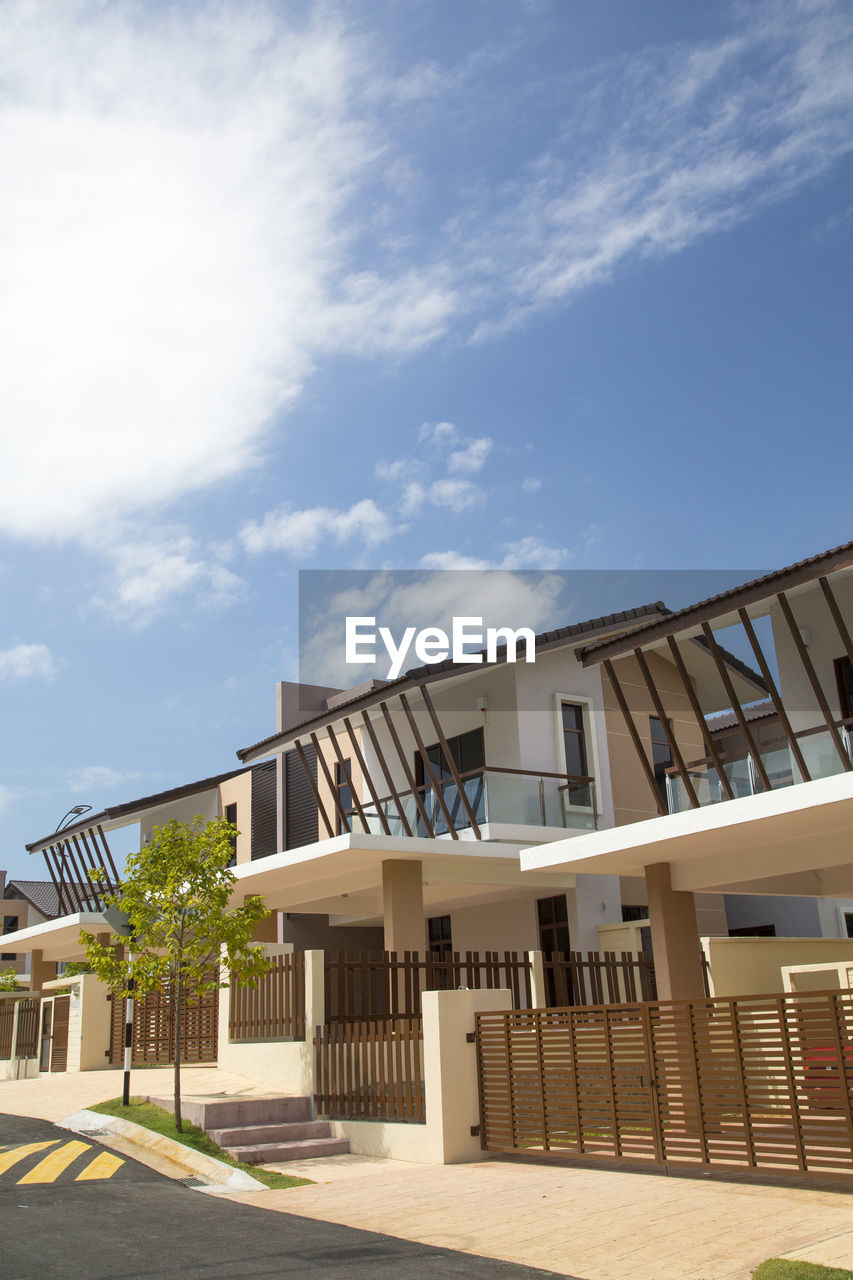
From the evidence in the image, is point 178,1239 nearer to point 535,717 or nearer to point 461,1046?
point 461,1046

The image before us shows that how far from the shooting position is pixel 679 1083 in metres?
10.3

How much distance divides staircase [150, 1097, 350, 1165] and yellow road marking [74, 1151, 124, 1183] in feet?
4.00

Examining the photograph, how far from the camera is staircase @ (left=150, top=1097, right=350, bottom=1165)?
12562mm

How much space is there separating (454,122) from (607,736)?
→ 43.4 ft

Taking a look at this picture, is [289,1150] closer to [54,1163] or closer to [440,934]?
[54,1163]

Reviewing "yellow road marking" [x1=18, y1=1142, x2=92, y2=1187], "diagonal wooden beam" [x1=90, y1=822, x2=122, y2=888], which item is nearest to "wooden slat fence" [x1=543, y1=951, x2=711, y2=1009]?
"yellow road marking" [x1=18, y1=1142, x2=92, y2=1187]

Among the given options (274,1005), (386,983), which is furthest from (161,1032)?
(386,983)

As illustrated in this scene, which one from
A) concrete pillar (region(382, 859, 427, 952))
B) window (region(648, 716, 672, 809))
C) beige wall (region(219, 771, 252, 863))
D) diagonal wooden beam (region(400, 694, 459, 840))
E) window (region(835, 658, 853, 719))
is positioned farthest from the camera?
beige wall (region(219, 771, 252, 863))

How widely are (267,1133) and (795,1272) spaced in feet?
26.5

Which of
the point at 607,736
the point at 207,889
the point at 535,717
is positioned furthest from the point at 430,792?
the point at 207,889

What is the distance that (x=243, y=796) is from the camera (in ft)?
102

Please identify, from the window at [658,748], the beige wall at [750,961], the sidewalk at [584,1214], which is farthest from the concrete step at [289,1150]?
the window at [658,748]

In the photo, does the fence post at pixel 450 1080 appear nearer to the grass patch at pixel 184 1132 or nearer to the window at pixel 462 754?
the grass patch at pixel 184 1132

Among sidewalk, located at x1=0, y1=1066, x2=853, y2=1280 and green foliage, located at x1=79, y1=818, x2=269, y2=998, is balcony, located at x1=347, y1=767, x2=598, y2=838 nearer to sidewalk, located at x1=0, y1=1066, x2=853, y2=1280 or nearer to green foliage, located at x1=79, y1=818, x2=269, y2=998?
green foliage, located at x1=79, y1=818, x2=269, y2=998
